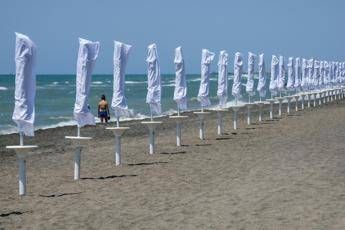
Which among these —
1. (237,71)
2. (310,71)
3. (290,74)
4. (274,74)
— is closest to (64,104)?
(310,71)

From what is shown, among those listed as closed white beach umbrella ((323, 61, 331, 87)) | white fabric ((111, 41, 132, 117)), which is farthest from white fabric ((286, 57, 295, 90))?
white fabric ((111, 41, 132, 117))

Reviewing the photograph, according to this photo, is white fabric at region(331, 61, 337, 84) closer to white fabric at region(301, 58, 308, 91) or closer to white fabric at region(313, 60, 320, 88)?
white fabric at region(313, 60, 320, 88)

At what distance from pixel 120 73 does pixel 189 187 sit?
3791 millimetres

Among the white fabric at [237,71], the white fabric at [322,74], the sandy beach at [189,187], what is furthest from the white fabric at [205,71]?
the white fabric at [322,74]

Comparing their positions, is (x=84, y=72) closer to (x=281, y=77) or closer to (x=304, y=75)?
(x=281, y=77)

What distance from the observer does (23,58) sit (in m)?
9.38

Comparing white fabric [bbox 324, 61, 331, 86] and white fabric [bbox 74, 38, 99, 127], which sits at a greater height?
white fabric [bbox 324, 61, 331, 86]

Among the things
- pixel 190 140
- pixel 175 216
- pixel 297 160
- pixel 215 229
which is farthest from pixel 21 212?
pixel 190 140

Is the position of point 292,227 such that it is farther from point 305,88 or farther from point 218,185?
point 305,88

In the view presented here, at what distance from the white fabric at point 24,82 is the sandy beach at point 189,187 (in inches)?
44.6

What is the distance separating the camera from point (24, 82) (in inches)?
373

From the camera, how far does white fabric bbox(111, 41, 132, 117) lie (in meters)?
13.0

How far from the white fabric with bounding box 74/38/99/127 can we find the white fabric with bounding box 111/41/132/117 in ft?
5.12

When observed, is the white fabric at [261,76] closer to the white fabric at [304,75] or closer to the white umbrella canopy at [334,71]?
the white fabric at [304,75]
